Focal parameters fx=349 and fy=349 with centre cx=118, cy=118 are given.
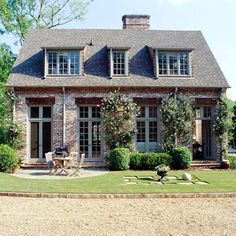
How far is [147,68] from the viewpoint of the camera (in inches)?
783

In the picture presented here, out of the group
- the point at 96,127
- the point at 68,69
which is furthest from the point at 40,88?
the point at 96,127

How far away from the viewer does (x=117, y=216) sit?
8.30m

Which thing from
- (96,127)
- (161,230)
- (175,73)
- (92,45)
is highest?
(92,45)

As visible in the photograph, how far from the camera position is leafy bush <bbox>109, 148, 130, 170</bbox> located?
16969 mm

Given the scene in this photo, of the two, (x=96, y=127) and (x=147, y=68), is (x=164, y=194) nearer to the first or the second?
(x=96, y=127)

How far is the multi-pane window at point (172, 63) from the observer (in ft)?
64.2

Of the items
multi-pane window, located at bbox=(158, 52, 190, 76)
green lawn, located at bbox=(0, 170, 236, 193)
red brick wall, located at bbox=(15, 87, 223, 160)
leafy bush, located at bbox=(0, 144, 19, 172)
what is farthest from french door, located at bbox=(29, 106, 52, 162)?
multi-pane window, located at bbox=(158, 52, 190, 76)

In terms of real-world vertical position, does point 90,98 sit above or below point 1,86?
below

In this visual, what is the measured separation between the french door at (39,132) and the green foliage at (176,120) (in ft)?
20.3

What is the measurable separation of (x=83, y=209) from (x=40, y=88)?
1060 cm

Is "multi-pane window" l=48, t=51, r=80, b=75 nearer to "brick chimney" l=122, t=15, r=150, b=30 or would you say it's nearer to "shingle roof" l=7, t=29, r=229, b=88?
"shingle roof" l=7, t=29, r=229, b=88

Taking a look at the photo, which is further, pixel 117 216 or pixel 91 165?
pixel 91 165

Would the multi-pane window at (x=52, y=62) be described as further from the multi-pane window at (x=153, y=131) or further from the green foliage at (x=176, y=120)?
the green foliage at (x=176, y=120)

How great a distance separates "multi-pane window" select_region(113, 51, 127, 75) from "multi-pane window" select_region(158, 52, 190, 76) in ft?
6.68
